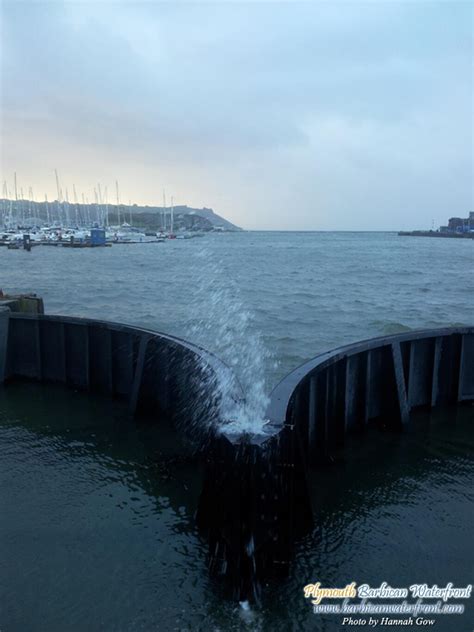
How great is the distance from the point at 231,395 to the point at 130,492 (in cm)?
233

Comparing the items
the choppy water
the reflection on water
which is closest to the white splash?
the choppy water

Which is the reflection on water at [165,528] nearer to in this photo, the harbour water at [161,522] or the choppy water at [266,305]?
the harbour water at [161,522]

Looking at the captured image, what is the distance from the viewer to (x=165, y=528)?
23.4ft

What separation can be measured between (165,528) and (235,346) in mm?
12058

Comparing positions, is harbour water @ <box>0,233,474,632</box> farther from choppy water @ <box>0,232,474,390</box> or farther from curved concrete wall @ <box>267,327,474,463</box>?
choppy water @ <box>0,232,474,390</box>

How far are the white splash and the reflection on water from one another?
5.93 feet

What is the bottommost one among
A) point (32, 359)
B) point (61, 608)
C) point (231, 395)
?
point (61, 608)

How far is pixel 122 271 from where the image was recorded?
179 ft

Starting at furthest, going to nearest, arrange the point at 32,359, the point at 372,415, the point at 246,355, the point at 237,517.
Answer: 1. the point at 246,355
2. the point at 32,359
3. the point at 372,415
4. the point at 237,517

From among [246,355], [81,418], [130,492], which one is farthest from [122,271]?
[130,492]

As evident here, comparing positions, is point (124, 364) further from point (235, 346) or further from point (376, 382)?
point (235, 346)

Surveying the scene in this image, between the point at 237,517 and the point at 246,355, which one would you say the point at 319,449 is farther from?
the point at 246,355

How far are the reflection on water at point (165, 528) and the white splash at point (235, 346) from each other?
1806mm

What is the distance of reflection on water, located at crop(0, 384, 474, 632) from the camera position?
5633 millimetres
